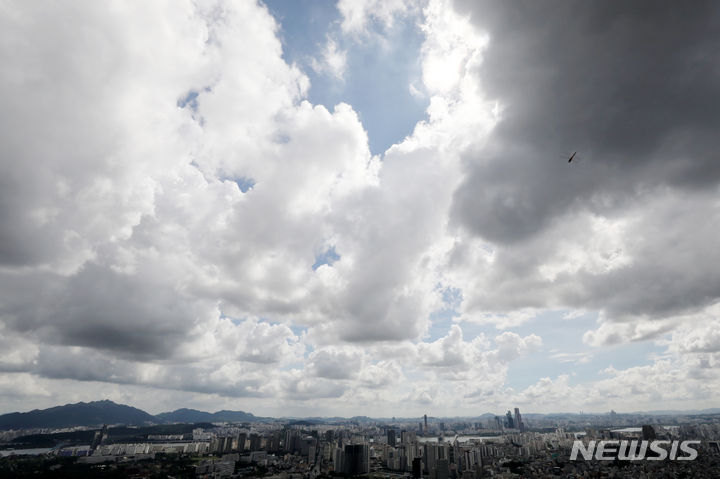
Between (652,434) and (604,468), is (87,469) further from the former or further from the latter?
(652,434)

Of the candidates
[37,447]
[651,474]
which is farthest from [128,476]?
[37,447]

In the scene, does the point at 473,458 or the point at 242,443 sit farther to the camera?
the point at 242,443

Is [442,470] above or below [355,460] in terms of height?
above

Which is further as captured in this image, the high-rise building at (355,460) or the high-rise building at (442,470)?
the high-rise building at (355,460)

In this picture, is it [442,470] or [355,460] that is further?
[355,460]

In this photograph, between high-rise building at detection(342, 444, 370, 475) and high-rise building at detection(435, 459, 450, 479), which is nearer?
high-rise building at detection(435, 459, 450, 479)

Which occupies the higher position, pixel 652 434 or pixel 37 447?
pixel 652 434

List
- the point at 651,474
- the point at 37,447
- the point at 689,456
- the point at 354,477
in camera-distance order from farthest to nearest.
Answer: the point at 37,447 → the point at 689,456 → the point at 354,477 → the point at 651,474


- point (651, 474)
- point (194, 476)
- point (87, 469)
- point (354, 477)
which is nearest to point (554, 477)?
point (651, 474)

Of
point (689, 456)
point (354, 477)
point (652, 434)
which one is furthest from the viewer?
point (652, 434)

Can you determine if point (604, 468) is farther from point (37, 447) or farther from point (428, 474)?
point (37, 447)
